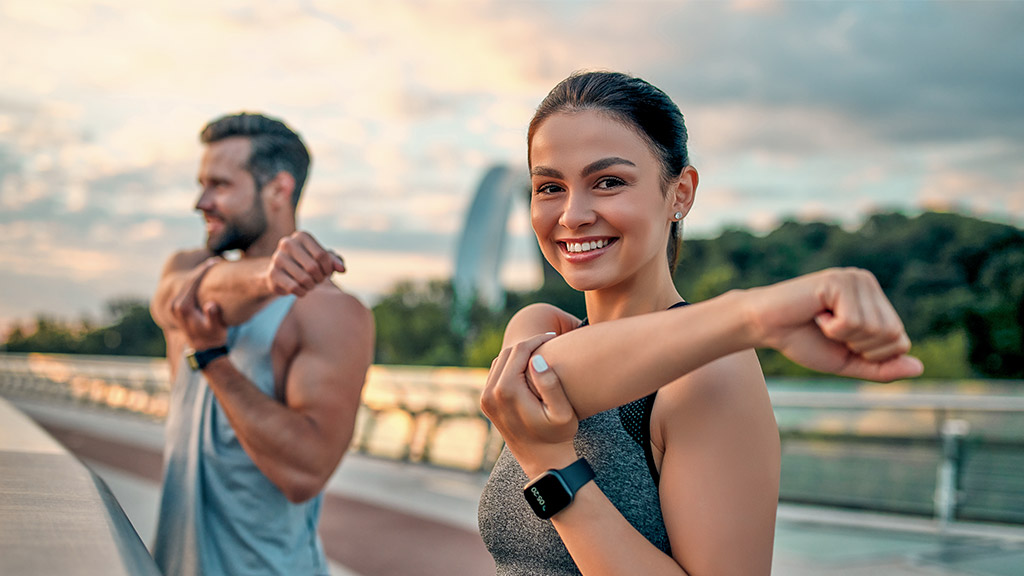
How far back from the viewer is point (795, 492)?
7863mm

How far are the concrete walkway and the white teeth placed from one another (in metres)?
3.25

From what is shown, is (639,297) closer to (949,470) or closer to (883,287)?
(949,470)

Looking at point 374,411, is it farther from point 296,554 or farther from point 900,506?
point 296,554

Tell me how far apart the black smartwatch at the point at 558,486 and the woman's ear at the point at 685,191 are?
469 mm

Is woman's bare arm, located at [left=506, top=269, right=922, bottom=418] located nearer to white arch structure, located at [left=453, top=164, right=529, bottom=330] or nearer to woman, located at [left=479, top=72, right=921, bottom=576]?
woman, located at [left=479, top=72, right=921, bottom=576]


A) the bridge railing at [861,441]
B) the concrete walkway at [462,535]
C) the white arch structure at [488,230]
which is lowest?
the concrete walkway at [462,535]

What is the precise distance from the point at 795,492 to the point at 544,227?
23.4ft

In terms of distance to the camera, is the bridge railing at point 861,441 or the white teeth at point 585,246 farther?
the bridge railing at point 861,441

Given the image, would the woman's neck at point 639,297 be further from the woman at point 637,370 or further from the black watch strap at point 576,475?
the black watch strap at point 576,475

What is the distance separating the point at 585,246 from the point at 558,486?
0.37 m

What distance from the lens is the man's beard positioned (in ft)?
8.12

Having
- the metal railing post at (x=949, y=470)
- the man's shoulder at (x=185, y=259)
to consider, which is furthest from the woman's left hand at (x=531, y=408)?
the metal railing post at (x=949, y=470)

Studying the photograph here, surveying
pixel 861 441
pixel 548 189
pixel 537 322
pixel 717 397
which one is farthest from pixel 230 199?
→ pixel 861 441

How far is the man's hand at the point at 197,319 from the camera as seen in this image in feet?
6.95
